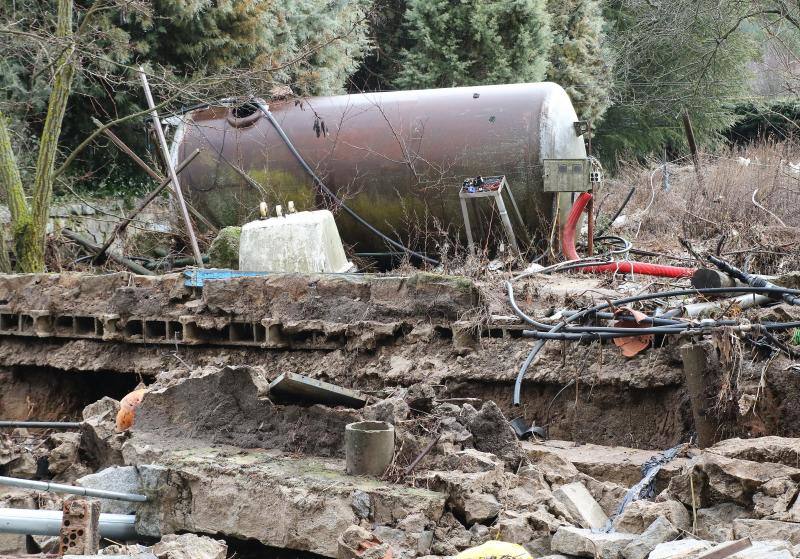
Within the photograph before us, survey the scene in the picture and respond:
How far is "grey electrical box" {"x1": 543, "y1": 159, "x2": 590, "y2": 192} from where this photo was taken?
907 cm

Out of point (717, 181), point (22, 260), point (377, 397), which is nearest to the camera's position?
point (377, 397)

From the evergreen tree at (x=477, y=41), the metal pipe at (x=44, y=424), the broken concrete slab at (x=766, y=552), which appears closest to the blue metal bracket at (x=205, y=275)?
the metal pipe at (x=44, y=424)

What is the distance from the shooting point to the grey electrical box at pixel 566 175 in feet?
29.7

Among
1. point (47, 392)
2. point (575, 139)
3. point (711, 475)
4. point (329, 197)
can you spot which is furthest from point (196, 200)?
point (711, 475)

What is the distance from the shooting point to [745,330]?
542 cm

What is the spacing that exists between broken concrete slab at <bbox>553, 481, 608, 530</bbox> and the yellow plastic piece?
74 centimetres

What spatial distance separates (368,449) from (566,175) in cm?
496

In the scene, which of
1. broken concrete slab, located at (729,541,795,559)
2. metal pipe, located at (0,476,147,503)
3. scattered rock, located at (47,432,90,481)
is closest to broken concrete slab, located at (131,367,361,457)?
metal pipe, located at (0,476,147,503)

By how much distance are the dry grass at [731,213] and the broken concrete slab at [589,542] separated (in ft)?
15.3

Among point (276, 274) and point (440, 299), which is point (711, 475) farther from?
point (276, 274)

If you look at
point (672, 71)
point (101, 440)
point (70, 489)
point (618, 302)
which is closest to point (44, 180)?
point (101, 440)

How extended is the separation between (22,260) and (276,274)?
3.56 m

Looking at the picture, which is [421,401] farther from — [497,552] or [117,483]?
[117,483]

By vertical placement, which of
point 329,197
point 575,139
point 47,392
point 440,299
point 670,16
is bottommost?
Result: point 47,392
